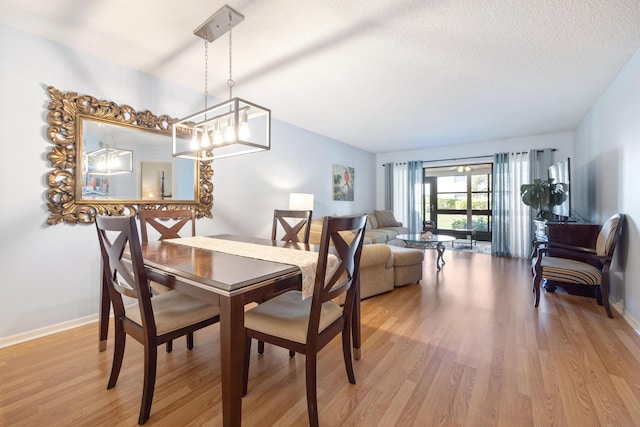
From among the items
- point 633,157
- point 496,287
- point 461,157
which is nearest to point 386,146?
point 461,157

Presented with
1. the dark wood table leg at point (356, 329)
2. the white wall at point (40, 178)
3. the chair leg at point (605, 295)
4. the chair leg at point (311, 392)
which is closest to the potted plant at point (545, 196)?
the chair leg at point (605, 295)

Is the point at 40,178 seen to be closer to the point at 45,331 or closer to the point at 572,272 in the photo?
the point at 45,331

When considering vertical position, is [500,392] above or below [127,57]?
below

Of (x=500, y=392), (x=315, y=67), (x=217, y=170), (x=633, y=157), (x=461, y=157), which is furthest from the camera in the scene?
(x=461, y=157)

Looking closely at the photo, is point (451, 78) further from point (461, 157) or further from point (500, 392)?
point (461, 157)

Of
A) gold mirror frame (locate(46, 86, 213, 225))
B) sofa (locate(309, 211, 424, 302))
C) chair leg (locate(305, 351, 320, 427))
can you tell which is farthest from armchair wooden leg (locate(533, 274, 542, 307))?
gold mirror frame (locate(46, 86, 213, 225))

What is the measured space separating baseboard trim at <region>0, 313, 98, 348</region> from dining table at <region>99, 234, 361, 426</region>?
806 mm

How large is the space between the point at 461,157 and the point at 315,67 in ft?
14.9

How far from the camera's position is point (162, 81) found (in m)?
2.96

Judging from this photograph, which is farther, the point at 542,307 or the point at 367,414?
the point at 542,307

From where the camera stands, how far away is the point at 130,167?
2742 mm

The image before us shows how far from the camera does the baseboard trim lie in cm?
209

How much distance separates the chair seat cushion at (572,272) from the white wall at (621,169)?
0.77 ft

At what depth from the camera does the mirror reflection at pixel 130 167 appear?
2.47m
